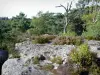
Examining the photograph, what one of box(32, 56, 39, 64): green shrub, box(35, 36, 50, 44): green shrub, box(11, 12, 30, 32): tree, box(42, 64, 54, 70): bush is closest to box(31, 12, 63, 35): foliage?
box(11, 12, 30, 32): tree

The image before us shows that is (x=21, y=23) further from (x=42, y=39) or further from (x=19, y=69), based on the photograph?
(x=19, y=69)

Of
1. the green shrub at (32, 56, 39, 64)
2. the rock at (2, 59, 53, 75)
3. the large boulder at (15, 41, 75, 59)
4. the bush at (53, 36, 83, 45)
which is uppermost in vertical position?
the bush at (53, 36, 83, 45)

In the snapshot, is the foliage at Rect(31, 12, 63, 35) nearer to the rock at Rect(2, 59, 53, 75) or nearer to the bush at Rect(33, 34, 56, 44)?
the bush at Rect(33, 34, 56, 44)

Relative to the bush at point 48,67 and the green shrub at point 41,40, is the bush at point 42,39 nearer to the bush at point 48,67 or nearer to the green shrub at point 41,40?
the green shrub at point 41,40

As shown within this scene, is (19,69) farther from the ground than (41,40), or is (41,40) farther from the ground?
(41,40)

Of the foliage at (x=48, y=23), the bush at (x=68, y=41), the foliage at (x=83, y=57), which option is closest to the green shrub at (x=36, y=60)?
the foliage at (x=83, y=57)

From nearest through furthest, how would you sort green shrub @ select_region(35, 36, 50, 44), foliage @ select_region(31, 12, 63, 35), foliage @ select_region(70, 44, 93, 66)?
foliage @ select_region(70, 44, 93, 66), green shrub @ select_region(35, 36, 50, 44), foliage @ select_region(31, 12, 63, 35)

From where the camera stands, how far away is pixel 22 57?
19328 millimetres

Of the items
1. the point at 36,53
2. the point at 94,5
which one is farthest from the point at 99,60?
the point at 94,5

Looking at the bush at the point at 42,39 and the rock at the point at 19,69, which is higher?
the bush at the point at 42,39

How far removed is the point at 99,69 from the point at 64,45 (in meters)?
3.16

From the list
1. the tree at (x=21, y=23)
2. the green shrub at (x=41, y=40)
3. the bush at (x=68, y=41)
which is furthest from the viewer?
the tree at (x=21, y=23)

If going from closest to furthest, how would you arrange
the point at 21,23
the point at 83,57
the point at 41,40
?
the point at 83,57, the point at 41,40, the point at 21,23

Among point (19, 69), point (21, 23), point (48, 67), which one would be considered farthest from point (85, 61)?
point (21, 23)
